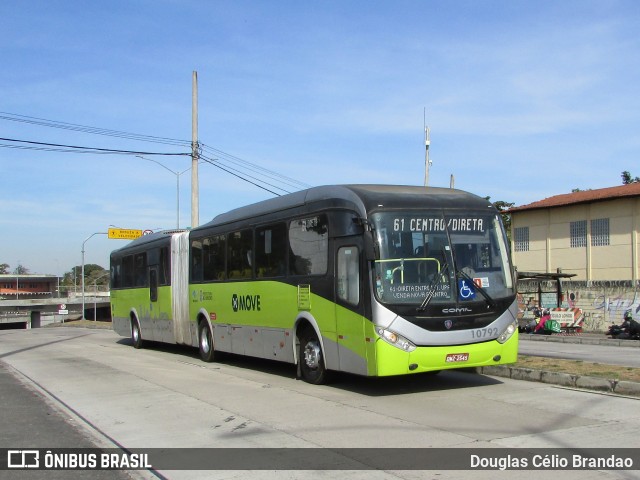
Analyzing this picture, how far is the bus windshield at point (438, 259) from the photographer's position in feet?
33.5

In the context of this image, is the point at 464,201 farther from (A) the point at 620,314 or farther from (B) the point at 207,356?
(A) the point at 620,314

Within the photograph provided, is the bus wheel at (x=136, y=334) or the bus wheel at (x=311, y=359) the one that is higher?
the bus wheel at (x=311, y=359)

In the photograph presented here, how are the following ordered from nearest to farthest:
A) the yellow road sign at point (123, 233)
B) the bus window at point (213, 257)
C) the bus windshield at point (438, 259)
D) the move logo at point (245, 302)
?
1. the bus windshield at point (438, 259)
2. the move logo at point (245, 302)
3. the bus window at point (213, 257)
4. the yellow road sign at point (123, 233)

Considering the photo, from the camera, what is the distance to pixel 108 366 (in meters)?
16.7

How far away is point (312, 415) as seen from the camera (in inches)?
365

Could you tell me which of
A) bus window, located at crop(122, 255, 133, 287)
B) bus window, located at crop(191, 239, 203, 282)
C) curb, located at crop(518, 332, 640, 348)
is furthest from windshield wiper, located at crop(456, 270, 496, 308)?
bus window, located at crop(122, 255, 133, 287)

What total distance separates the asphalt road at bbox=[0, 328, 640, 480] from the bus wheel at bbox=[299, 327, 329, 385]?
0.21 meters

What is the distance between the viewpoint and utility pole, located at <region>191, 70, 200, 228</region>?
2753cm

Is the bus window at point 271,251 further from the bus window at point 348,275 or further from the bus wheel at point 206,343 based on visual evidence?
the bus wheel at point 206,343

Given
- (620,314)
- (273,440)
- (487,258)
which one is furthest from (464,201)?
(620,314)

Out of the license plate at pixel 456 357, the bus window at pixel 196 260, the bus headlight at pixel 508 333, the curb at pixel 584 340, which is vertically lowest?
the curb at pixel 584 340

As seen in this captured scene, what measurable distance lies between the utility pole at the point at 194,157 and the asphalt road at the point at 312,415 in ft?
44.4

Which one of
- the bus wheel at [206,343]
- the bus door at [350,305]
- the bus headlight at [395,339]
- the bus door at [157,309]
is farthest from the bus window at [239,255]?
the bus headlight at [395,339]

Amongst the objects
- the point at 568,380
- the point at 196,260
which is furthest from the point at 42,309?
the point at 568,380
